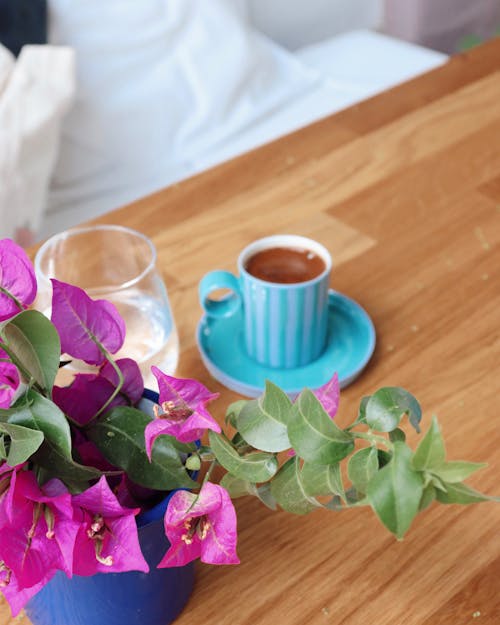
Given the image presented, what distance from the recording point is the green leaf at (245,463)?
341 mm

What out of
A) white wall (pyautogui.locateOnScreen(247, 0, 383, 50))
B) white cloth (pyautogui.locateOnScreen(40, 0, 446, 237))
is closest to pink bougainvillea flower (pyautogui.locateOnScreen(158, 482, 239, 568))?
white cloth (pyautogui.locateOnScreen(40, 0, 446, 237))

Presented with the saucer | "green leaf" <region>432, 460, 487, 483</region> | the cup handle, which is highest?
"green leaf" <region>432, 460, 487, 483</region>

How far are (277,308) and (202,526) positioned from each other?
11.0 inches

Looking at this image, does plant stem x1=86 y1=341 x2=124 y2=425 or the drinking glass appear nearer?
plant stem x1=86 y1=341 x2=124 y2=425

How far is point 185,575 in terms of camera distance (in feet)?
1.46

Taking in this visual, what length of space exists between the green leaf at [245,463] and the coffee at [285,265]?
0.99 feet

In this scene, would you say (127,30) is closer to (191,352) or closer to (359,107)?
(359,107)

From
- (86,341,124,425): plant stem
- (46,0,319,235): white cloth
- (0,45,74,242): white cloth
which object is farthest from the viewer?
(46,0,319,235): white cloth

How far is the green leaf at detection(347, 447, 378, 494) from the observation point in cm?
30

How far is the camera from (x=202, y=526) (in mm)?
348

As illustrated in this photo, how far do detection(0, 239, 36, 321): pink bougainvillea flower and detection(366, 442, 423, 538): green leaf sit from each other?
0.17 metres

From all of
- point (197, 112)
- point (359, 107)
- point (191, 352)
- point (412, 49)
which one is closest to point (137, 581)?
point (191, 352)

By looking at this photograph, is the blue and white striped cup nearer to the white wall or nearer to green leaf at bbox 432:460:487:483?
green leaf at bbox 432:460:487:483

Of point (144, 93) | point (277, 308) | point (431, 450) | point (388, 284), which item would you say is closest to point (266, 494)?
point (431, 450)
